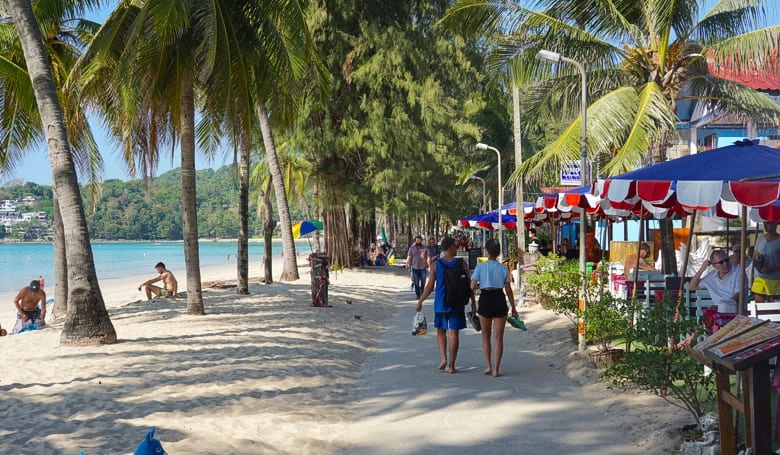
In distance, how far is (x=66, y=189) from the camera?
410 inches

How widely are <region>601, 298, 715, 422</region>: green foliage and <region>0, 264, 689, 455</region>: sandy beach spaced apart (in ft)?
1.20

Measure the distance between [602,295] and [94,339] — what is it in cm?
682

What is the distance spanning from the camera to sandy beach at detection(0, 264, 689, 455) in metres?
6.11

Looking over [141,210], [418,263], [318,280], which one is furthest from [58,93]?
[141,210]

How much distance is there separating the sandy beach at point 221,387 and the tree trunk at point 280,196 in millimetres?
8596

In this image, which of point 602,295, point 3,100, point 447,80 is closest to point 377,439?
point 602,295

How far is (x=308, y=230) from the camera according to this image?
1172 inches

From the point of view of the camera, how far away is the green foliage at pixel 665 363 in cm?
577

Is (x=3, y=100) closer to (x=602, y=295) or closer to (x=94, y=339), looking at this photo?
(x=94, y=339)

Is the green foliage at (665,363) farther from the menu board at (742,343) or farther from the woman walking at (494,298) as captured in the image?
the woman walking at (494,298)

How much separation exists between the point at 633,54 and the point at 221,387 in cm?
1059

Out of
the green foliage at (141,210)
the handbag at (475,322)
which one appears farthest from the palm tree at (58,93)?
the green foliage at (141,210)

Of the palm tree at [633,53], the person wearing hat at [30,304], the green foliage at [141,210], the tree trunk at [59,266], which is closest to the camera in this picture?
the palm tree at [633,53]

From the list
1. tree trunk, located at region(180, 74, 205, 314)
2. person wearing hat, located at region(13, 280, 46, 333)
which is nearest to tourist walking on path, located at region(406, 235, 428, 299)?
tree trunk, located at region(180, 74, 205, 314)
